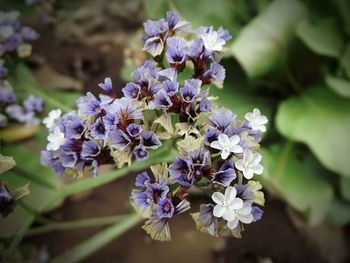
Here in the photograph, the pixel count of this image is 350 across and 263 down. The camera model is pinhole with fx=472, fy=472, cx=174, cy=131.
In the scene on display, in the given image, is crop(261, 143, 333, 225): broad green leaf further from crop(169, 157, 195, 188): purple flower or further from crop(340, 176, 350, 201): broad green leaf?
crop(169, 157, 195, 188): purple flower

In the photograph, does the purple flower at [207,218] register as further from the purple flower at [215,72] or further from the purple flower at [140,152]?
the purple flower at [215,72]

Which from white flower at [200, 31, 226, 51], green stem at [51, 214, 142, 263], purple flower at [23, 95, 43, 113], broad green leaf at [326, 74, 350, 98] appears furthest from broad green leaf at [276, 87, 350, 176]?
purple flower at [23, 95, 43, 113]

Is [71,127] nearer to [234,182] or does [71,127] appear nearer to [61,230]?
[234,182]

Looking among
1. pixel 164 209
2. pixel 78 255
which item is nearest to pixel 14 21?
pixel 78 255

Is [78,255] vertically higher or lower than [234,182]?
lower

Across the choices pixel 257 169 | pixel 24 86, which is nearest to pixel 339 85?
pixel 257 169

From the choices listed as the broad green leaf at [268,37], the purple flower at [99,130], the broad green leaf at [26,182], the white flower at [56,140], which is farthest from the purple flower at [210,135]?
the broad green leaf at [268,37]
